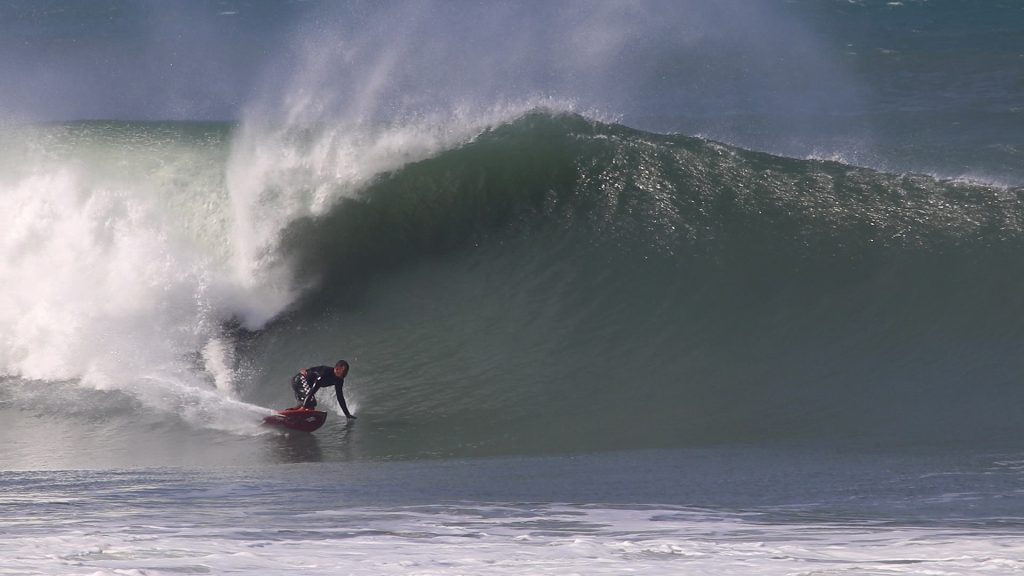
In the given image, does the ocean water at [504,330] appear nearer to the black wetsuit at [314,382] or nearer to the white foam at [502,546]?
the white foam at [502,546]

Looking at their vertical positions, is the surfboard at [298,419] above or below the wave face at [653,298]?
below

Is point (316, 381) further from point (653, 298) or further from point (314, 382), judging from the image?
point (653, 298)

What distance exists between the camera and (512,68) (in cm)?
1962

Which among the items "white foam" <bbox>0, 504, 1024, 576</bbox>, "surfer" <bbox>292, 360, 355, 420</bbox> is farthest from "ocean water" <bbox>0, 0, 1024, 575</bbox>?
"surfer" <bbox>292, 360, 355, 420</bbox>

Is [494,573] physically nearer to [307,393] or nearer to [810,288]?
[307,393]

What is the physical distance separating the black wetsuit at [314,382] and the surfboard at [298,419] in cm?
16

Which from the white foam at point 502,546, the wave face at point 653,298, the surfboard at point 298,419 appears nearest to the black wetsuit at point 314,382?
the surfboard at point 298,419

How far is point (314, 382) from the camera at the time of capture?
1020cm

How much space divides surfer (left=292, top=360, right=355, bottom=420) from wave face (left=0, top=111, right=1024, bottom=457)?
1.35 ft

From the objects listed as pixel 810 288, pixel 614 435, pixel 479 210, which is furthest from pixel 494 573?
pixel 479 210

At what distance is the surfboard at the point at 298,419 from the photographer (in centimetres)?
996

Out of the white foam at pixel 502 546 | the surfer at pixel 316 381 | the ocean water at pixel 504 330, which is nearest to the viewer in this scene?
the white foam at pixel 502 546

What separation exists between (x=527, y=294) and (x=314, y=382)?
10.0ft

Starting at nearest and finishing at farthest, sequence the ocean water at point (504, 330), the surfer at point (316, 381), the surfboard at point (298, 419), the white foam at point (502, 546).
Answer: the white foam at point (502, 546)
the ocean water at point (504, 330)
the surfboard at point (298, 419)
the surfer at point (316, 381)
